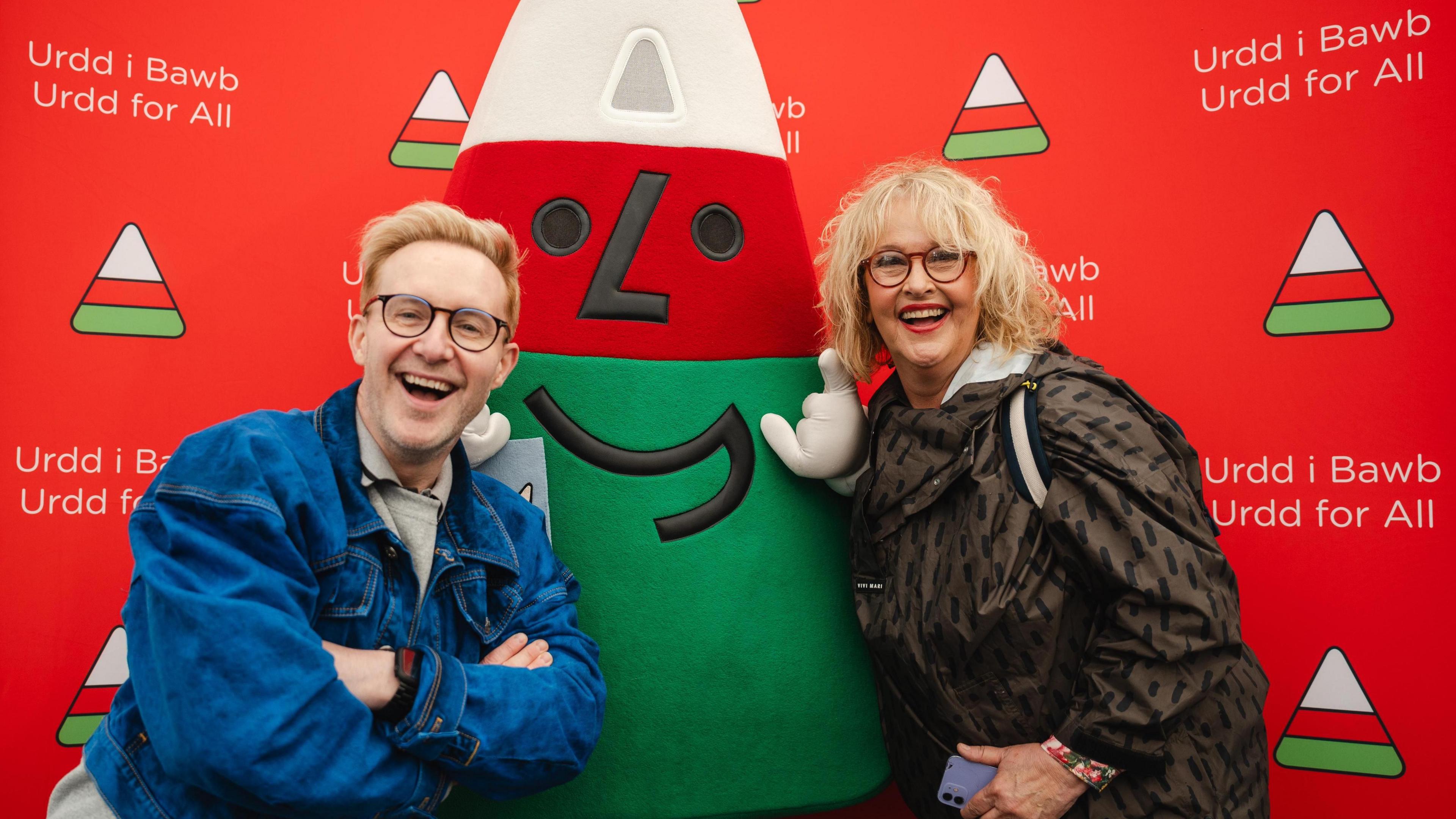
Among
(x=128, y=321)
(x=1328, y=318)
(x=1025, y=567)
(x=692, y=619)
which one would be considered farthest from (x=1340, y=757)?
(x=128, y=321)

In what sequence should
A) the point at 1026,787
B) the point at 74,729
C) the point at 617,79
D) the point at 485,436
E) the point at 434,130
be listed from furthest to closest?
the point at 434,130 < the point at 74,729 < the point at 617,79 < the point at 485,436 < the point at 1026,787

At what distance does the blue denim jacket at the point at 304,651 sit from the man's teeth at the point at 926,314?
2.32 ft

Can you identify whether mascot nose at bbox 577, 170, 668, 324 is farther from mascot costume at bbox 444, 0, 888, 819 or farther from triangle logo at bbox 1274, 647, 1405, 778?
triangle logo at bbox 1274, 647, 1405, 778

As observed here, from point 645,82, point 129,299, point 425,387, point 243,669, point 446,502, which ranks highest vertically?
point 645,82

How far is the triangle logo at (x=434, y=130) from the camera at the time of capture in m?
2.05

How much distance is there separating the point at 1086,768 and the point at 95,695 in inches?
73.0

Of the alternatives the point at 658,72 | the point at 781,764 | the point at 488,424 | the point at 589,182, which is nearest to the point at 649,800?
the point at 781,764

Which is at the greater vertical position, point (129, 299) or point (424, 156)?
point (424, 156)

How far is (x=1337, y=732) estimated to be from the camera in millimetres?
1919

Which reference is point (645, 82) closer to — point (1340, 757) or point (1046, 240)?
A: point (1046, 240)

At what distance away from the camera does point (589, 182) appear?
1468 mm

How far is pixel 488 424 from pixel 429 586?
32 cm

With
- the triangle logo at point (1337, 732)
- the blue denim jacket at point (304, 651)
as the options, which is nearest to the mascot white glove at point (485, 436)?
the blue denim jacket at point (304, 651)

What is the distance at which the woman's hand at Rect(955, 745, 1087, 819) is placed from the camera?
1.27m
